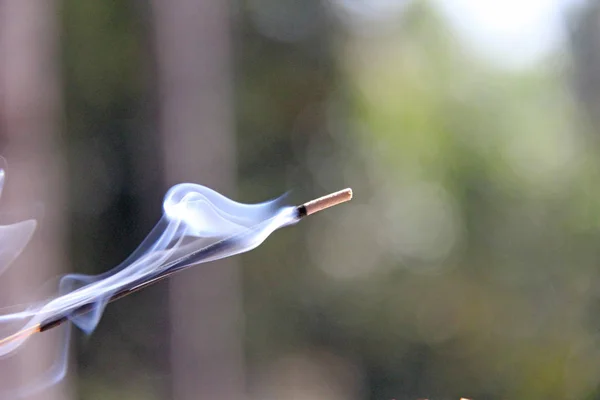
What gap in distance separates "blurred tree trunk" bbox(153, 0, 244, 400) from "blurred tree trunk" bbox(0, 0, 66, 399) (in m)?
0.16

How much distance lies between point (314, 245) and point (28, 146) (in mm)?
448

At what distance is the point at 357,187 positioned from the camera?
948 mm

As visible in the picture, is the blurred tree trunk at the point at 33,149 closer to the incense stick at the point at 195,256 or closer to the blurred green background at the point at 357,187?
the blurred green background at the point at 357,187

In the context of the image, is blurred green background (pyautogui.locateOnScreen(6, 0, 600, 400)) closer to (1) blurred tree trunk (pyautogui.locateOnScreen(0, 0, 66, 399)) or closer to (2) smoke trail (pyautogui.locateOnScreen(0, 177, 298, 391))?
(1) blurred tree trunk (pyautogui.locateOnScreen(0, 0, 66, 399))

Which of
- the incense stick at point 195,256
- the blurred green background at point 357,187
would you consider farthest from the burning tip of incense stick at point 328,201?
the blurred green background at point 357,187

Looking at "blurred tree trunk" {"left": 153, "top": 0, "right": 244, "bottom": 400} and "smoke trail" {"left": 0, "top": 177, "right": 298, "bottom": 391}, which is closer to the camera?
"smoke trail" {"left": 0, "top": 177, "right": 298, "bottom": 391}

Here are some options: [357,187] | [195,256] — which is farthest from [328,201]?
[357,187]

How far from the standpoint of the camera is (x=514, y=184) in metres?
0.86

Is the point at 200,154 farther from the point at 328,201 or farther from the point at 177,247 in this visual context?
the point at 328,201

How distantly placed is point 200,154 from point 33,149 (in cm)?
24

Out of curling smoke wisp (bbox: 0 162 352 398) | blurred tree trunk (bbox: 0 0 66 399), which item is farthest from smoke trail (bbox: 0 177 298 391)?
blurred tree trunk (bbox: 0 0 66 399)

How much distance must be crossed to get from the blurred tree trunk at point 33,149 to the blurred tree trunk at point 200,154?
6.3 inches

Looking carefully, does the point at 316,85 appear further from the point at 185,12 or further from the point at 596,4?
the point at 596,4

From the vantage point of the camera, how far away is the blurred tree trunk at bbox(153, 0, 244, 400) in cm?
92
